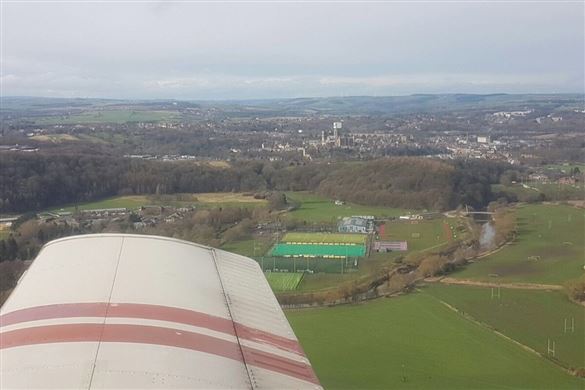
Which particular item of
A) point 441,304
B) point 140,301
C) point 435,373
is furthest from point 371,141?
point 140,301

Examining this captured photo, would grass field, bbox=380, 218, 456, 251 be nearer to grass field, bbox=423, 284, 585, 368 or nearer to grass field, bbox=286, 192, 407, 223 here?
grass field, bbox=286, 192, 407, 223

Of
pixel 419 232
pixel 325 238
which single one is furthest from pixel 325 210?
pixel 325 238

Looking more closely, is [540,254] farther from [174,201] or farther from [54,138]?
[54,138]

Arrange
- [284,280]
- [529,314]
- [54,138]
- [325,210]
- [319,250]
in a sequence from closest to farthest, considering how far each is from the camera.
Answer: [529,314] < [284,280] < [319,250] < [325,210] < [54,138]

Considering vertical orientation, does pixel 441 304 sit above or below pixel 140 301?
below

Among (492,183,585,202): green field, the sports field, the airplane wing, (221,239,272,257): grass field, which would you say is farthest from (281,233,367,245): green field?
the airplane wing

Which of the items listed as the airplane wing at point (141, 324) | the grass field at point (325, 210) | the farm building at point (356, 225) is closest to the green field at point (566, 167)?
the grass field at point (325, 210)

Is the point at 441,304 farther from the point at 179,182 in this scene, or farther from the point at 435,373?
the point at 179,182
